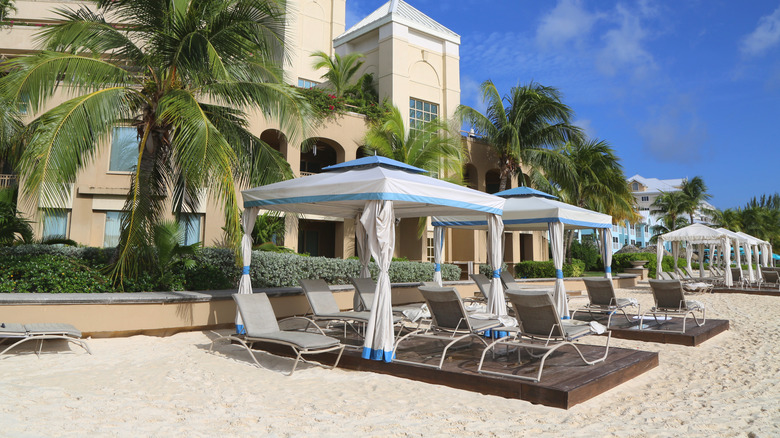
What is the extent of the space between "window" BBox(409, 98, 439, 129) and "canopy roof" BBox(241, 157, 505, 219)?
1384 cm

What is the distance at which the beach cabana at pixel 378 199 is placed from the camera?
6.48 meters

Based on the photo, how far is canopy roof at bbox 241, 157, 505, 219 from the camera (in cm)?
656

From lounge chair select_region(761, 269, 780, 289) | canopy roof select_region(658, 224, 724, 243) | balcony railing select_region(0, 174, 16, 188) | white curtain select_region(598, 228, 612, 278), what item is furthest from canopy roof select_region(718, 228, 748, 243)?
balcony railing select_region(0, 174, 16, 188)

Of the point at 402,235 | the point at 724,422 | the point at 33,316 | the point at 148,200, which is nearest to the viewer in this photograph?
the point at 724,422

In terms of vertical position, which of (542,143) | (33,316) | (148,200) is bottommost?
(33,316)

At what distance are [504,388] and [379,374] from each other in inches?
64.5

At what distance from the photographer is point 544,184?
22.6 meters

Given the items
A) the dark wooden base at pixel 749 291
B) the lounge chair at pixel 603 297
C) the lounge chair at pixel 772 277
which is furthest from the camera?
the lounge chair at pixel 772 277

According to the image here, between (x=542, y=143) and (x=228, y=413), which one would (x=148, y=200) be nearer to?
(x=228, y=413)

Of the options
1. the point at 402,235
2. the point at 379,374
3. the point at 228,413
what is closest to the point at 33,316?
the point at 228,413

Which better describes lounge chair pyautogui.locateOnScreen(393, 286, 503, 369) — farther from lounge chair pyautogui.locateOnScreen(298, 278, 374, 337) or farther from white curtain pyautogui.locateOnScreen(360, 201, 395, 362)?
lounge chair pyautogui.locateOnScreen(298, 278, 374, 337)

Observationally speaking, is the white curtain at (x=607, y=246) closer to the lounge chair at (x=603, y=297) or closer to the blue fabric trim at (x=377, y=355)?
the lounge chair at (x=603, y=297)

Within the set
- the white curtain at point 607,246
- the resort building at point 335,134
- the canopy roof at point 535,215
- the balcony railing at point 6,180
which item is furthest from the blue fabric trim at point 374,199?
the balcony railing at point 6,180

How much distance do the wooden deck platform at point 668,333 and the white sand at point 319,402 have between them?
40.3 inches
